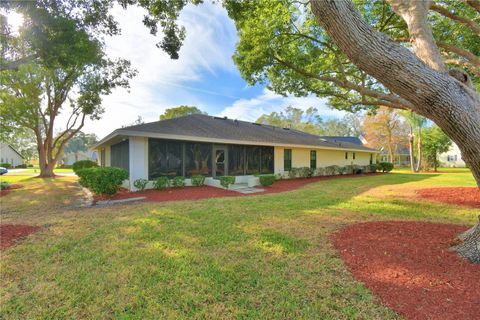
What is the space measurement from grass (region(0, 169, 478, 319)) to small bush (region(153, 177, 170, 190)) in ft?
13.1

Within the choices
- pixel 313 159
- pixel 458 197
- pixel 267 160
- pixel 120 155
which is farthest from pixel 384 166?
pixel 120 155

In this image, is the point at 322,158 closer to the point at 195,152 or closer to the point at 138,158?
the point at 195,152

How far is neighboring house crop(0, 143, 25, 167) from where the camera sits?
4882 centimetres

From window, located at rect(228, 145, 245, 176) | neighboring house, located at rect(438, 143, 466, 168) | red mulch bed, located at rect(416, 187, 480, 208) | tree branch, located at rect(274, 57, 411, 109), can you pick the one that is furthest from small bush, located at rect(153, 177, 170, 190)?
neighboring house, located at rect(438, 143, 466, 168)

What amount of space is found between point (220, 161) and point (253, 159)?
2.57 m

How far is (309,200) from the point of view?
345 inches

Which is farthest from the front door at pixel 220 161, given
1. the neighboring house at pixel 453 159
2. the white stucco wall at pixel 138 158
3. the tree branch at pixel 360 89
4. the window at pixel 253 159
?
the neighboring house at pixel 453 159

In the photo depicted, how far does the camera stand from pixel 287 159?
56.6ft

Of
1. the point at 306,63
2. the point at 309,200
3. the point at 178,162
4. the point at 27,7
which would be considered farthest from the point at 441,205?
the point at 27,7

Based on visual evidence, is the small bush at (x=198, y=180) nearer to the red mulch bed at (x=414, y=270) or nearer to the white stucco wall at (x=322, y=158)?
the white stucco wall at (x=322, y=158)

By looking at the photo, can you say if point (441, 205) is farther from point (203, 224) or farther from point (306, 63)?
point (203, 224)

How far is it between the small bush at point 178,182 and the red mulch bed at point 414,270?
8.25 m

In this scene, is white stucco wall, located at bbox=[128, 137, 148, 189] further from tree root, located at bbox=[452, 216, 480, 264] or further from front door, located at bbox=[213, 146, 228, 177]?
tree root, located at bbox=[452, 216, 480, 264]

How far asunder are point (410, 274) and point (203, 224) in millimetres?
4197
